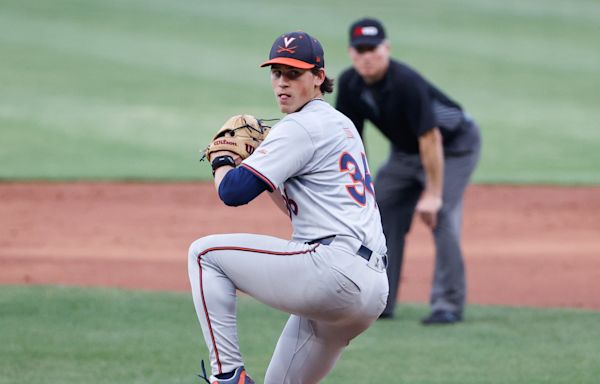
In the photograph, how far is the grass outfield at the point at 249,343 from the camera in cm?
613

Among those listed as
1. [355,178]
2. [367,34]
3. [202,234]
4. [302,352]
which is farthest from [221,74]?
[355,178]

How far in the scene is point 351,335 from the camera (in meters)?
4.60

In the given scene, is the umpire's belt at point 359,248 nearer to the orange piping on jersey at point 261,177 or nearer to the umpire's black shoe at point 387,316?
the orange piping on jersey at point 261,177

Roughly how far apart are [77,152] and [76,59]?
703cm

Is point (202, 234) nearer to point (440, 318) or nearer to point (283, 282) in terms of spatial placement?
point (440, 318)

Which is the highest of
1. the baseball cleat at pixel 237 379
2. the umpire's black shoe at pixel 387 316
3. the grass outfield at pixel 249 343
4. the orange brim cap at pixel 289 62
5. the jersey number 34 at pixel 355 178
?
the orange brim cap at pixel 289 62

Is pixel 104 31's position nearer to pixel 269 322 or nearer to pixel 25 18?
pixel 25 18

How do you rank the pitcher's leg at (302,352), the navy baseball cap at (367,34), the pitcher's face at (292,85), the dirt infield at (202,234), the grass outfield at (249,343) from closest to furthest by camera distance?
the pitcher's face at (292,85)
the pitcher's leg at (302,352)
the grass outfield at (249,343)
the navy baseball cap at (367,34)
the dirt infield at (202,234)

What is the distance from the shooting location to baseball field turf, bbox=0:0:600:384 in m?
6.51

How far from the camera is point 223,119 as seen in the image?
1600cm

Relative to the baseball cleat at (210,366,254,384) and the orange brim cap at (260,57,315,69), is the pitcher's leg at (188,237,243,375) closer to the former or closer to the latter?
the baseball cleat at (210,366,254,384)

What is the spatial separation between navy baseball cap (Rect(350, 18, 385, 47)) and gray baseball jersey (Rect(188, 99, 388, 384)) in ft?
9.20

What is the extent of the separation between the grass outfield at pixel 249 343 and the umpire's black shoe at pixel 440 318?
83 millimetres

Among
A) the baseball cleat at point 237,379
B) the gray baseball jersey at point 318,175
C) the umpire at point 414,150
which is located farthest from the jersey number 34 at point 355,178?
the umpire at point 414,150
